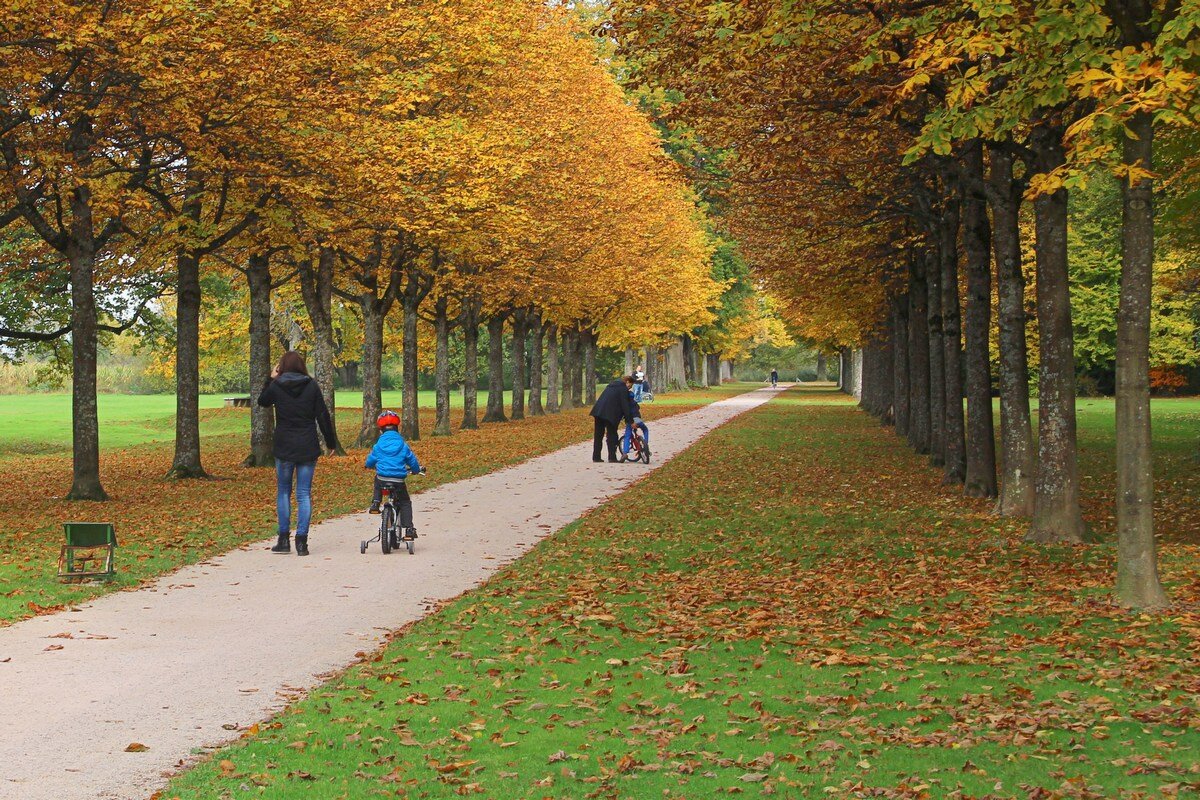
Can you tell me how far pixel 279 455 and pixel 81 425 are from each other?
712 centimetres

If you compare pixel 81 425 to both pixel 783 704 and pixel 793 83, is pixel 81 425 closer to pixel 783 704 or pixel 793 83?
pixel 793 83

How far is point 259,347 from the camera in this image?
2780cm

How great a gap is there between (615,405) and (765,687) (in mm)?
20488

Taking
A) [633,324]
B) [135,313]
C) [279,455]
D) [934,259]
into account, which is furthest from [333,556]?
[633,324]

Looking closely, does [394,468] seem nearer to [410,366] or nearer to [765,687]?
[765,687]

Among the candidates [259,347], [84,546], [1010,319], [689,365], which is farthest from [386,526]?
[689,365]

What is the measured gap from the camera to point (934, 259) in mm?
25875

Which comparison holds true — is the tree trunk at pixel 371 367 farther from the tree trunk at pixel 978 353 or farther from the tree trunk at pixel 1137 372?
the tree trunk at pixel 1137 372

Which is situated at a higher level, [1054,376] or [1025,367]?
[1025,367]

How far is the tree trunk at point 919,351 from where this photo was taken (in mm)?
29172

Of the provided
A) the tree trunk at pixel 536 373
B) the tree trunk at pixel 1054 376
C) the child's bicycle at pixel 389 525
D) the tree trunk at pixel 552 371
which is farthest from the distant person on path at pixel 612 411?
the tree trunk at pixel 552 371

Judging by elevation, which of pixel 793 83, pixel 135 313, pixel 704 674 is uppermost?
pixel 793 83

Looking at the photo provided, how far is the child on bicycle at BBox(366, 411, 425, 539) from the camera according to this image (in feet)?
49.2

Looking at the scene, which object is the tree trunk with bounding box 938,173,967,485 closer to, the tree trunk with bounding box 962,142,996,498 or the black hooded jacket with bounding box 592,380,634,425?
the tree trunk with bounding box 962,142,996,498
